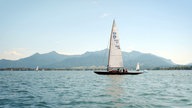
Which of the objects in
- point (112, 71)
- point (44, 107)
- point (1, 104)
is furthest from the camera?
point (112, 71)

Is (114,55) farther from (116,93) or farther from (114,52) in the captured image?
(116,93)

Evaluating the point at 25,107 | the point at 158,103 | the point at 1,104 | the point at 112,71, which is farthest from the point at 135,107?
the point at 112,71

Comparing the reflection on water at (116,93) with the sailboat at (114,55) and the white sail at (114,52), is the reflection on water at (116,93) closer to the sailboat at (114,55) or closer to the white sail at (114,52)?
the sailboat at (114,55)

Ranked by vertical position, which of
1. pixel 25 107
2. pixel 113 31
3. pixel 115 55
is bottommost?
pixel 25 107

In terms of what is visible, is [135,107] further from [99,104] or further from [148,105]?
[99,104]

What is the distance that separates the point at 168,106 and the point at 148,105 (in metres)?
1.94

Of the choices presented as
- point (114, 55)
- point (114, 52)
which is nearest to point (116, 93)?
point (114, 55)

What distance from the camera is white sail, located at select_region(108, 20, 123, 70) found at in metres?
96.9

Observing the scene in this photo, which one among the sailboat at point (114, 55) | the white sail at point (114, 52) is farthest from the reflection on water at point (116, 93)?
the white sail at point (114, 52)

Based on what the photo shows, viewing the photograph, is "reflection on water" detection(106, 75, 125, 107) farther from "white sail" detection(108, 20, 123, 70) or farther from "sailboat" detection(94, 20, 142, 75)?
"white sail" detection(108, 20, 123, 70)

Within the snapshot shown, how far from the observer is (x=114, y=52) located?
9738 centimetres

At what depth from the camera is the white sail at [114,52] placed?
96875 mm

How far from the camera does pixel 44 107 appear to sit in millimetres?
25922

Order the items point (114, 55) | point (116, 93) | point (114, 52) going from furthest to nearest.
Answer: point (114, 52), point (114, 55), point (116, 93)
